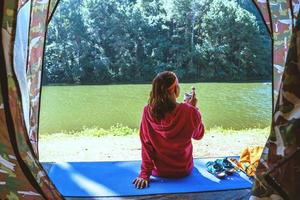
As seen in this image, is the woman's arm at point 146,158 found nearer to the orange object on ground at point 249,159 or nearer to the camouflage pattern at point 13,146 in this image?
the orange object on ground at point 249,159

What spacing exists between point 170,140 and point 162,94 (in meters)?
0.35

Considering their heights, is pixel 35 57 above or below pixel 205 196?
above

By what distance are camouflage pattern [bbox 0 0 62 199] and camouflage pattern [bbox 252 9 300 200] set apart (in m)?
0.87

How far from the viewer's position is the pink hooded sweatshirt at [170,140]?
9.49 ft

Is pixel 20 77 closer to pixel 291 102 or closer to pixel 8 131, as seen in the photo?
pixel 8 131

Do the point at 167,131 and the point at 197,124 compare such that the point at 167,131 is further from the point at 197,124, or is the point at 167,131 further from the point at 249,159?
the point at 249,159

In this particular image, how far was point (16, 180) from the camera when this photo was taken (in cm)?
169

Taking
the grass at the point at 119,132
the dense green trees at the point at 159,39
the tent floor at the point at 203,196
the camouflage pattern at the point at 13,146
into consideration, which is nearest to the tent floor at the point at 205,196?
the tent floor at the point at 203,196

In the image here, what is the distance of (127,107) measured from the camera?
28.2 ft

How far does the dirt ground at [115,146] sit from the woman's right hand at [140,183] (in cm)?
109

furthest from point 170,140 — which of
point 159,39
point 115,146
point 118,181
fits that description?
point 159,39

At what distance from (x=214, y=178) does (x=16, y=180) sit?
1623 mm

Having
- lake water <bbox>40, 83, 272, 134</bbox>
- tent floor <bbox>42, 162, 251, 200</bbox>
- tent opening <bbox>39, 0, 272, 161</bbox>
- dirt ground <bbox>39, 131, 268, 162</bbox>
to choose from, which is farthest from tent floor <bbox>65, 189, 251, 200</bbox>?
tent opening <bbox>39, 0, 272, 161</bbox>

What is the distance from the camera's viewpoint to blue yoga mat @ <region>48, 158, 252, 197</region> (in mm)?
2738
